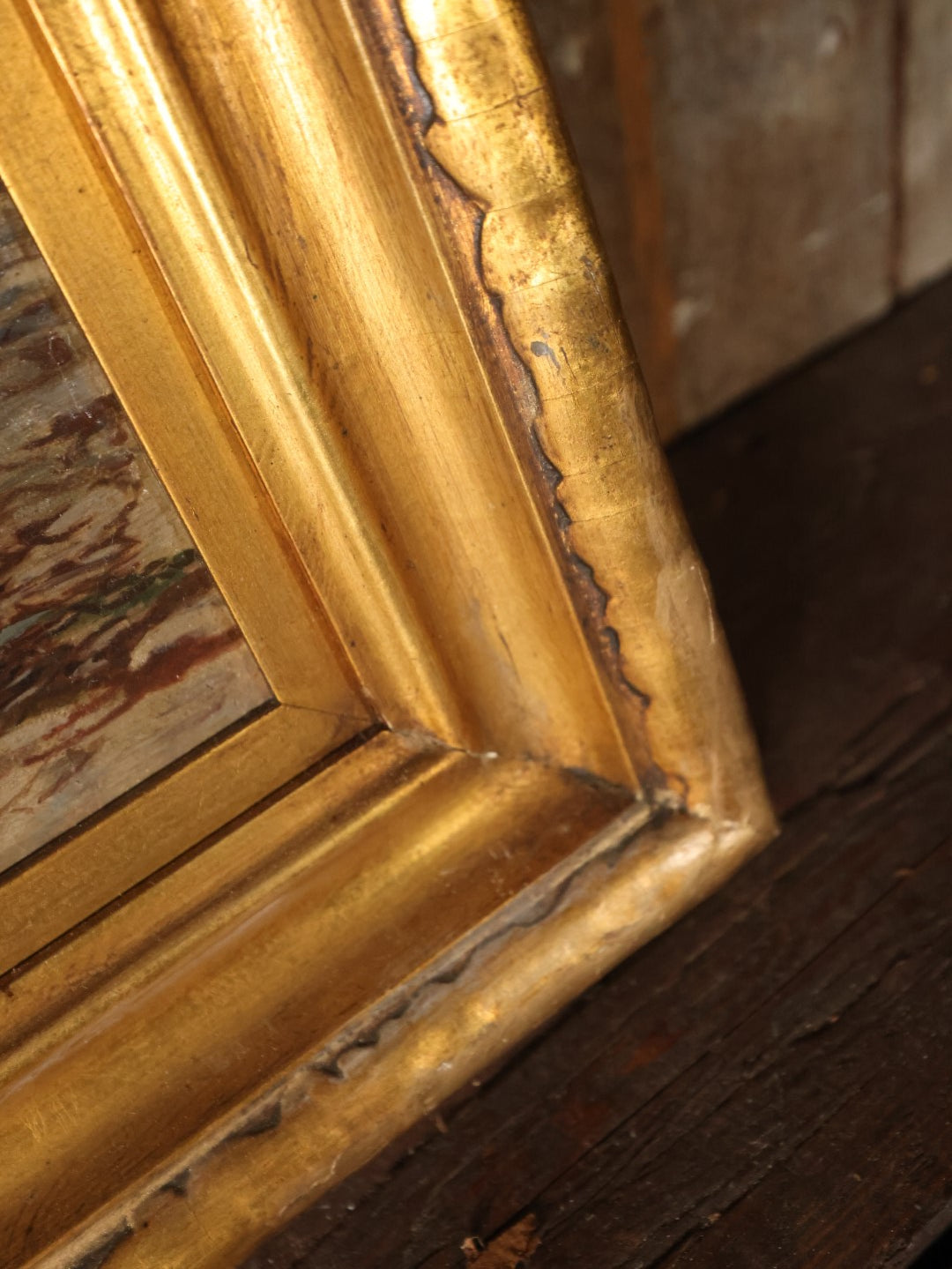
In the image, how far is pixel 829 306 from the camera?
47.4 inches

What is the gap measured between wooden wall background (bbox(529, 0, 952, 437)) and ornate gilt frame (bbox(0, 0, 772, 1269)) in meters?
0.48

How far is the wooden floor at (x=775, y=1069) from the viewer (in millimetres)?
523

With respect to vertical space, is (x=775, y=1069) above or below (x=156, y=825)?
below

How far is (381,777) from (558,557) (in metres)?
0.16

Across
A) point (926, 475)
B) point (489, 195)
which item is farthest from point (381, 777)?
point (926, 475)

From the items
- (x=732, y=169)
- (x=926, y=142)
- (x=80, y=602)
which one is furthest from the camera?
(x=926, y=142)

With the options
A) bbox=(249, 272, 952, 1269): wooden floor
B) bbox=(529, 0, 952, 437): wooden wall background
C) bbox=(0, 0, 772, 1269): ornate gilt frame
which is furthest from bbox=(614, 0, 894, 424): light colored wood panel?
bbox=(0, 0, 772, 1269): ornate gilt frame

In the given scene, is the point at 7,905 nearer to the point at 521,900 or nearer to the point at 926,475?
the point at 521,900

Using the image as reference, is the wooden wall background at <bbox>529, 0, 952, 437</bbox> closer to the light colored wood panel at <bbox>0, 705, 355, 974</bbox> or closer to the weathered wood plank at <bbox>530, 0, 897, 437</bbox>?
the weathered wood plank at <bbox>530, 0, 897, 437</bbox>

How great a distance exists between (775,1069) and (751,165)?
83cm

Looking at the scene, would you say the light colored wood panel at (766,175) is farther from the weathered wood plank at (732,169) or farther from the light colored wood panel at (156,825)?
the light colored wood panel at (156,825)

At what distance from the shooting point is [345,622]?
2.01 ft

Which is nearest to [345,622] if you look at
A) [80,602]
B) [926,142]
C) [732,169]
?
[80,602]

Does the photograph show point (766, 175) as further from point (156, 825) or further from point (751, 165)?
point (156, 825)
